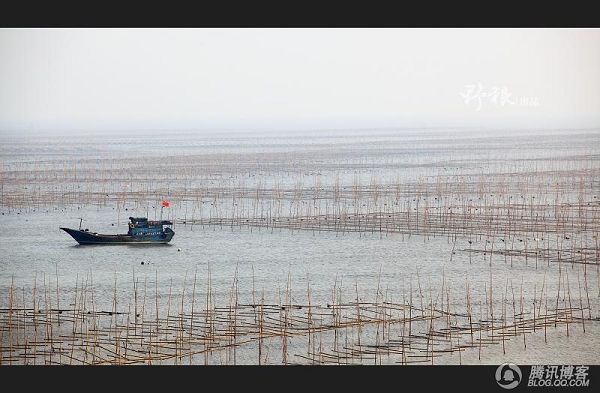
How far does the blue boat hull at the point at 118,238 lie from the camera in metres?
15.2

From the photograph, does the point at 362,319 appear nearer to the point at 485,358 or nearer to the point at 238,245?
the point at 485,358

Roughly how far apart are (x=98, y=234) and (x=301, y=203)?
4079 millimetres

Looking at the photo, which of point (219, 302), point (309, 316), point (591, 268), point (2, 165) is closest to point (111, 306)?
point (219, 302)

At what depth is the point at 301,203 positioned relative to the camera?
18.1 meters

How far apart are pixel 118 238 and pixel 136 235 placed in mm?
263
